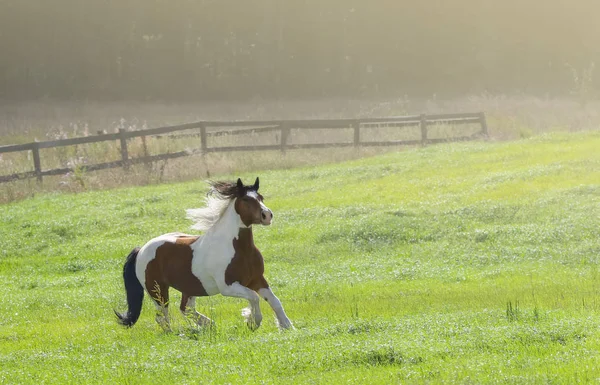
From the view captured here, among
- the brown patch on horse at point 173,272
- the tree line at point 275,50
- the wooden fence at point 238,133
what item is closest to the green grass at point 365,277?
the brown patch on horse at point 173,272

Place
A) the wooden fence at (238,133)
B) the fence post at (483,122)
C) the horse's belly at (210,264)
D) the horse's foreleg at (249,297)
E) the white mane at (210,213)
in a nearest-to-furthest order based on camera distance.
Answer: the horse's foreleg at (249,297) < the horse's belly at (210,264) < the white mane at (210,213) < the wooden fence at (238,133) < the fence post at (483,122)

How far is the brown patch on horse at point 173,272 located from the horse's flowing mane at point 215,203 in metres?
0.36

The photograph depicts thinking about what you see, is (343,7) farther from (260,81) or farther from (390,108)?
(390,108)

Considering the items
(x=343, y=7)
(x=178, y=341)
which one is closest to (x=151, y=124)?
(x=343, y=7)

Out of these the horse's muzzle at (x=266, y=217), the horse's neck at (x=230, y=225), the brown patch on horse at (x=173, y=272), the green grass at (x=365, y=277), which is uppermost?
the horse's muzzle at (x=266, y=217)

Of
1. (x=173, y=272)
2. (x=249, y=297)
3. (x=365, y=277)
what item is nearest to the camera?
(x=249, y=297)

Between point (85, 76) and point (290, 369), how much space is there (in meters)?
64.7

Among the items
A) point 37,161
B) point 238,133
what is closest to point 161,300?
point 37,161

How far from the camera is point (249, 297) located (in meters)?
12.4

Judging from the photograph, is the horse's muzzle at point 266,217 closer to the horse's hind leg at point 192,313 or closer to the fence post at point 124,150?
the horse's hind leg at point 192,313

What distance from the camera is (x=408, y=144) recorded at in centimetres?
4041

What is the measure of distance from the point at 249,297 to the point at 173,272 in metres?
1.40

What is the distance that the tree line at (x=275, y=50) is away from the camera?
72062 millimetres

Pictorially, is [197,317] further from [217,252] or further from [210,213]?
[210,213]
